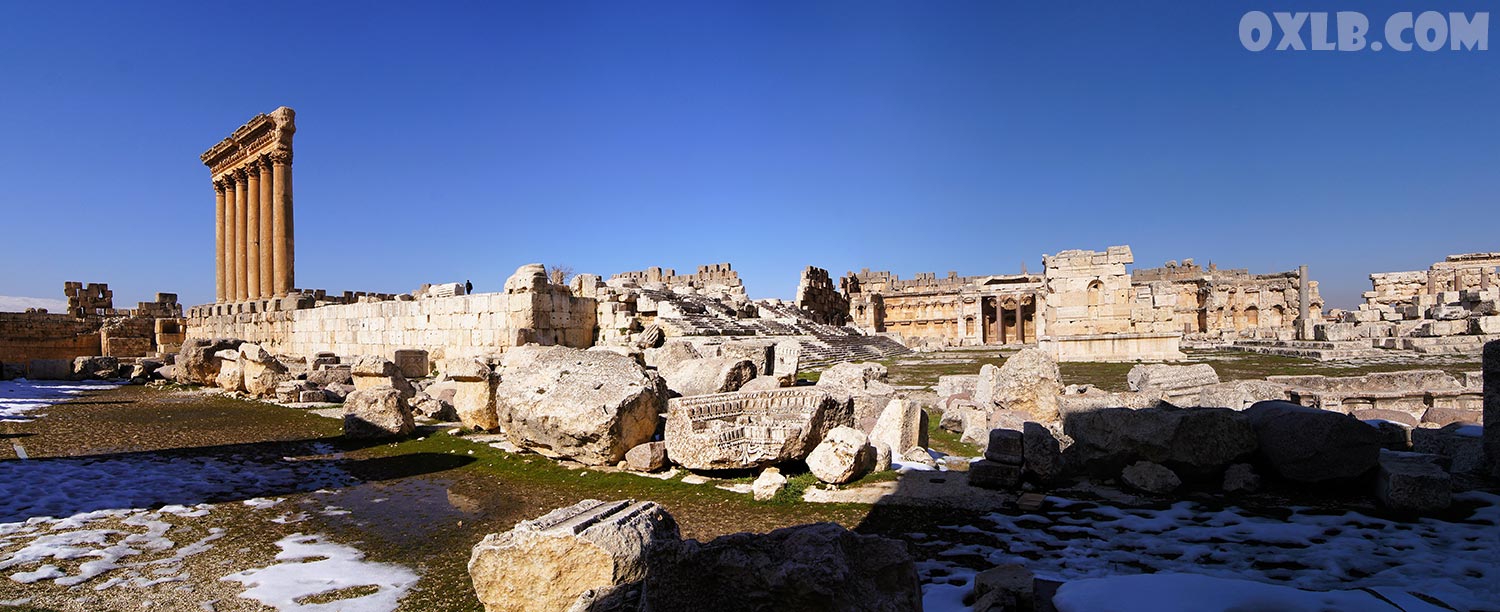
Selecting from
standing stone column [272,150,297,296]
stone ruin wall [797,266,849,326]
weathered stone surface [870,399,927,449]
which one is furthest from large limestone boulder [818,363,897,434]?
stone ruin wall [797,266,849,326]

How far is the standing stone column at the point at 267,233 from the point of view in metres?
22.7

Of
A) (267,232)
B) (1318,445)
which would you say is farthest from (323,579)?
(267,232)

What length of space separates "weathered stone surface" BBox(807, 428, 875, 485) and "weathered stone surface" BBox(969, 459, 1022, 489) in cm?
87

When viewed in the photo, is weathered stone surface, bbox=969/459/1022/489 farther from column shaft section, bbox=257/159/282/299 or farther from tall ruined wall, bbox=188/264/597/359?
column shaft section, bbox=257/159/282/299

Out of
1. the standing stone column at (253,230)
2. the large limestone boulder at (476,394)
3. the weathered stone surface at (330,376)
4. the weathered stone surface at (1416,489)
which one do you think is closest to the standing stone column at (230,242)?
the standing stone column at (253,230)

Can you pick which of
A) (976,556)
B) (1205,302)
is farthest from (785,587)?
(1205,302)

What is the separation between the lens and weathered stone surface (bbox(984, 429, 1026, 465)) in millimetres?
5555

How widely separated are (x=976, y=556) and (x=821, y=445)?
2.07 m

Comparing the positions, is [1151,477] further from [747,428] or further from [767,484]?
[747,428]

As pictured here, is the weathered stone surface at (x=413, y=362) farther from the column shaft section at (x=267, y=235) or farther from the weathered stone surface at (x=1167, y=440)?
the weathered stone surface at (x=1167, y=440)

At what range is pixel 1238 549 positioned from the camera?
402 cm

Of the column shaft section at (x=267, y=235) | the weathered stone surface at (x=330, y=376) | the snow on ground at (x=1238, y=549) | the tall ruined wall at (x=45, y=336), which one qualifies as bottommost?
the snow on ground at (x=1238, y=549)

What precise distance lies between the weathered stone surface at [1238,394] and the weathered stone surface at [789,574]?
6.62 meters

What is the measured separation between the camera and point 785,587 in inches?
98.7
